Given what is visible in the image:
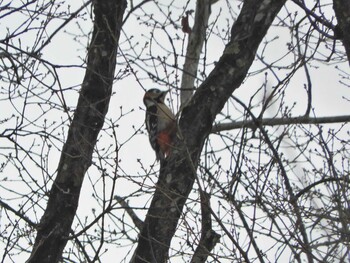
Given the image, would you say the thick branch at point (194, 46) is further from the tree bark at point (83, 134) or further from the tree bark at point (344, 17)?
the tree bark at point (344, 17)

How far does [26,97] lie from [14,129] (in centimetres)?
25

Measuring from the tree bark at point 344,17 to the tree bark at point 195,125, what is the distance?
3.99 feet

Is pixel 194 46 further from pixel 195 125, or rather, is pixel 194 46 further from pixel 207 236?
pixel 207 236


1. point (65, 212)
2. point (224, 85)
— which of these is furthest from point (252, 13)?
point (65, 212)

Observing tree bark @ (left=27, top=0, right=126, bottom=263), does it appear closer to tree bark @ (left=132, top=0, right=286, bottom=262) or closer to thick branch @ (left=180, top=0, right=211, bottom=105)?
tree bark @ (left=132, top=0, right=286, bottom=262)

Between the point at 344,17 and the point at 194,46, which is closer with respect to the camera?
the point at 344,17

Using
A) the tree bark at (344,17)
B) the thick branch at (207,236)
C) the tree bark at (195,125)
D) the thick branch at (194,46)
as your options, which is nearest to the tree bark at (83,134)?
the tree bark at (195,125)

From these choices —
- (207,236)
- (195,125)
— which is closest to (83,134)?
(195,125)

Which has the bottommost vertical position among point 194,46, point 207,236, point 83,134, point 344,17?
point 207,236

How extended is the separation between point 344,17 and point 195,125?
1.47 metres

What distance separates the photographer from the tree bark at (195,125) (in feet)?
15.5

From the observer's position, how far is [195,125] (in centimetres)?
495

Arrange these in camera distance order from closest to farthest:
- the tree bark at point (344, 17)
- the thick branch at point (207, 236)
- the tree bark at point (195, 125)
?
the tree bark at point (344, 17) → the tree bark at point (195, 125) → the thick branch at point (207, 236)

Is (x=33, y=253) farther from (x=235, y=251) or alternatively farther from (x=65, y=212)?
(x=235, y=251)
